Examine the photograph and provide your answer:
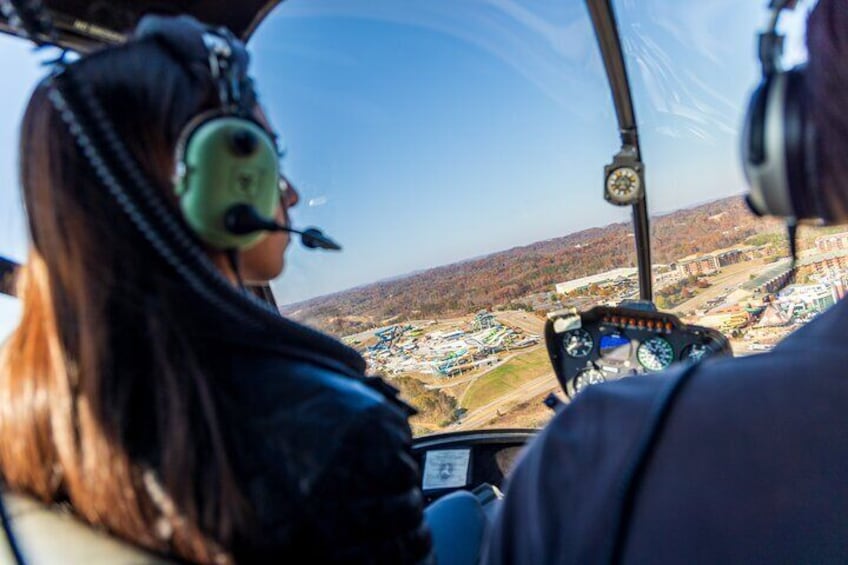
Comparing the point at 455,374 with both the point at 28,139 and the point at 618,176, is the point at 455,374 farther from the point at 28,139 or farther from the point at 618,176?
the point at 28,139

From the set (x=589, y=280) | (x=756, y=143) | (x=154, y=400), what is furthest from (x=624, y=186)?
(x=154, y=400)

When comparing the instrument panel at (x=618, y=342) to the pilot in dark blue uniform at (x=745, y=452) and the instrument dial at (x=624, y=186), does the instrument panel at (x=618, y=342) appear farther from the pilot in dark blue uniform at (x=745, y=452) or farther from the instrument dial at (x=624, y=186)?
the pilot in dark blue uniform at (x=745, y=452)

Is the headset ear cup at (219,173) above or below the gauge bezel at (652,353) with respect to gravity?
above

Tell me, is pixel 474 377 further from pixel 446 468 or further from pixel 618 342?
pixel 618 342

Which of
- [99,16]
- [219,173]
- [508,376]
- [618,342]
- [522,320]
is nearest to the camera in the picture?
[219,173]

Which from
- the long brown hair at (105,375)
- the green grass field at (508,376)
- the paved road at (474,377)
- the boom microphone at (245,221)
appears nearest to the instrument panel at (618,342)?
the green grass field at (508,376)

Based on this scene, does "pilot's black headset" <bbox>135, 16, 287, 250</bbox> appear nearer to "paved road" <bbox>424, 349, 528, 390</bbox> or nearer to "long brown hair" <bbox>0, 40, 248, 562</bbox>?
"long brown hair" <bbox>0, 40, 248, 562</bbox>

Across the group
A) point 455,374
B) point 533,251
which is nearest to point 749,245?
point 533,251
